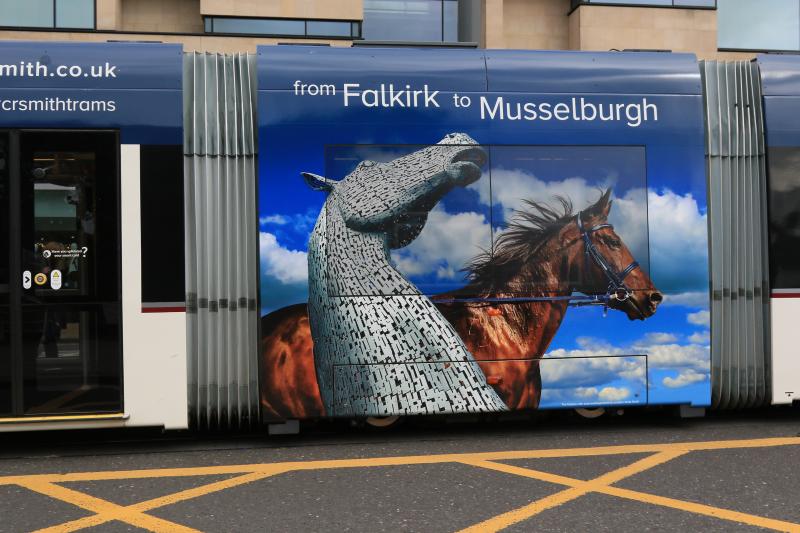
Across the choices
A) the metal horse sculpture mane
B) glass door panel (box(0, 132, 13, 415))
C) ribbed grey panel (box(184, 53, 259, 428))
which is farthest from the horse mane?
glass door panel (box(0, 132, 13, 415))

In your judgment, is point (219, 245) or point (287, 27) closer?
point (219, 245)

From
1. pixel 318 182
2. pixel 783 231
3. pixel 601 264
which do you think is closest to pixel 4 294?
pixel 318 182

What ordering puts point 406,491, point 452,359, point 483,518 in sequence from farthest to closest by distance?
point 452,359 < point 406,491 < point 483,518

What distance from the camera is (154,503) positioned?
13.5 ft

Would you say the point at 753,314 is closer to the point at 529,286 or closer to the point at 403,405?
the point at 529,286

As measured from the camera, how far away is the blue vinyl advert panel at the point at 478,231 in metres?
5.14

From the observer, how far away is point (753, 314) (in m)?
5.50

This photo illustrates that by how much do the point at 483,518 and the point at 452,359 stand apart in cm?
154

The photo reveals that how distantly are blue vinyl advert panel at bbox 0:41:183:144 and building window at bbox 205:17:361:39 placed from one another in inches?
509

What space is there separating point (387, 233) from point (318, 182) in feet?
2.00

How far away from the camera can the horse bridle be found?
17.6 ft

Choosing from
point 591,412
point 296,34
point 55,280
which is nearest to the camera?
point 55,280

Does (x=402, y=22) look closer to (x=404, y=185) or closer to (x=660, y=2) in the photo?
(x=660, y=2)

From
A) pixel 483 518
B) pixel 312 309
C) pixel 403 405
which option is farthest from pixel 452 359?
pixel 483 518
